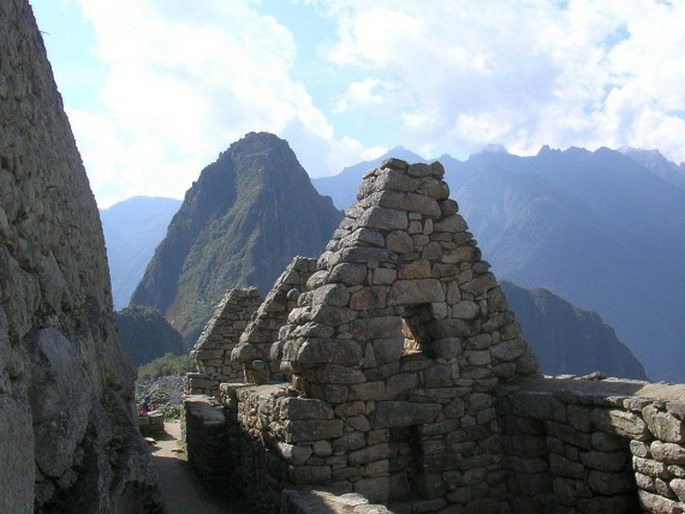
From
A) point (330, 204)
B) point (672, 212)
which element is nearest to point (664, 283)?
A: point (672, 212)

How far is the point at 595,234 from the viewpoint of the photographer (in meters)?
104

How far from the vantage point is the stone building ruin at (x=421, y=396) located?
637cm

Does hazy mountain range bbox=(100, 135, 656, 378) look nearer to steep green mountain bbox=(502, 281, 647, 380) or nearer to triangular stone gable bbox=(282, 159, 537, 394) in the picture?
steep green mountain bbox=(502, 281, 647, 380)

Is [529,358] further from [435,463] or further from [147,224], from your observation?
[147,224]

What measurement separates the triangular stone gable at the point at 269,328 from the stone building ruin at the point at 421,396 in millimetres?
2680

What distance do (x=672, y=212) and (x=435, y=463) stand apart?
411 feet

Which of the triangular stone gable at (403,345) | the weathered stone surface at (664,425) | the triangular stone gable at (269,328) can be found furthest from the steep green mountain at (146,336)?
the weathered stone surface at (664,425)

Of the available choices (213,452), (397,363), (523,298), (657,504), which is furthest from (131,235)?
(657,504)

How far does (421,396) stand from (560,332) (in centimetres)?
6847

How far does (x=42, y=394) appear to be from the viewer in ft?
13.5

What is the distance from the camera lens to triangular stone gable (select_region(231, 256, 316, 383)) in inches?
419

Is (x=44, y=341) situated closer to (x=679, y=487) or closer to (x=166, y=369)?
(x=679, y=487)

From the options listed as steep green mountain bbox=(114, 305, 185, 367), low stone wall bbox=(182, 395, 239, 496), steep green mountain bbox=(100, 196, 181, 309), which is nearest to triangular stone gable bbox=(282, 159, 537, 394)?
low stone wall bbox=(182, 395, 239, 496)

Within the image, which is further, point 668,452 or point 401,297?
point 401,297
